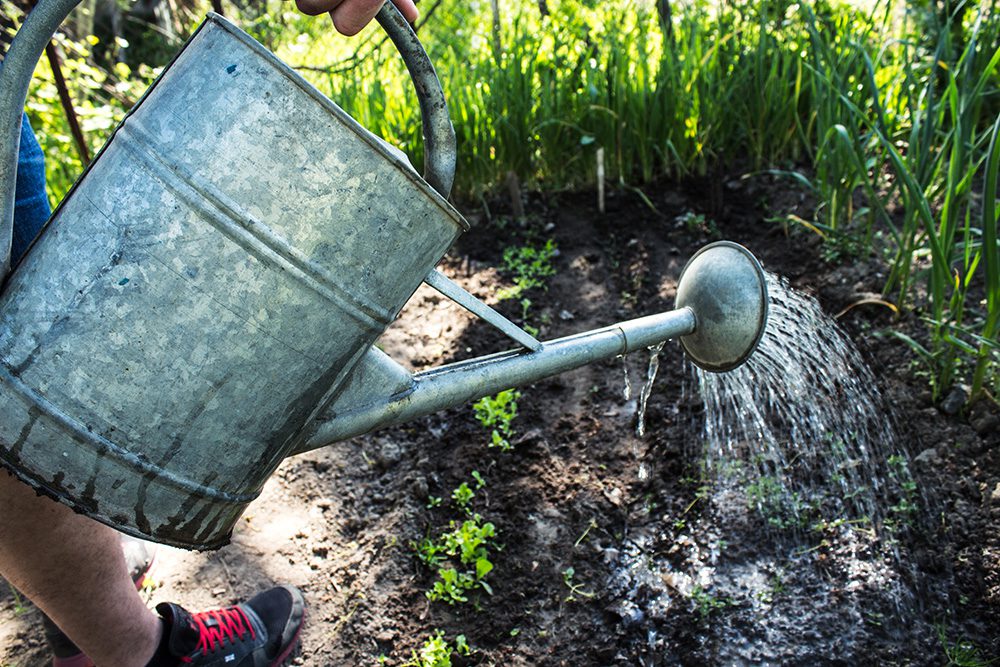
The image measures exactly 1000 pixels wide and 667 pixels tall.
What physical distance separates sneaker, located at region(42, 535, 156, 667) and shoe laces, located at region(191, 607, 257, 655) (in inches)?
6.2

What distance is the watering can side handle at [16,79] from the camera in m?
0.81

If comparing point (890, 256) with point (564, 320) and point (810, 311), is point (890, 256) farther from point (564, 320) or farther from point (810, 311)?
point (564, 320)

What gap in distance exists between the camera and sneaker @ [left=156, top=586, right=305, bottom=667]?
1.46 metres

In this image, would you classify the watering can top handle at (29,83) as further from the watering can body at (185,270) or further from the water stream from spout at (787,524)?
the water stream from spout at (787,524)

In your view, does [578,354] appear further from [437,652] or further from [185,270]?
[437,652]

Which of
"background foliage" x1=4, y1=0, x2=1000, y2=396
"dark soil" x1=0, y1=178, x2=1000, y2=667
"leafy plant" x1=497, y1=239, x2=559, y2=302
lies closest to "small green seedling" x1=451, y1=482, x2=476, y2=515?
"dark soil" x1=0, y1=178, x2=1000, y2=667

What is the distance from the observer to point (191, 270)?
0.82 m

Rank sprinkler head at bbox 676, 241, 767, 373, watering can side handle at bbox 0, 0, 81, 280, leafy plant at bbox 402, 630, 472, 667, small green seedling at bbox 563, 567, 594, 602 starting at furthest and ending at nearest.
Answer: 1. small green seedling at bbox 563, 567, 594, 602
2. leafy plant at bbox 402, 630, 472, 667
3. sprinkler head at bbox 676, 241, 767, 373
4. watering can side handle at bbox 0, 0, 81, 280

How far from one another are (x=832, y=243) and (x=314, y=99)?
2126 millimetres

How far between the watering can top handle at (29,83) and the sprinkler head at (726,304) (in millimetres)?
693

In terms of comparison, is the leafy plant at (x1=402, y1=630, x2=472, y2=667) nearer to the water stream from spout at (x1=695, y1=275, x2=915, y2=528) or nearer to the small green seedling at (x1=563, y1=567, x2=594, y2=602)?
the small green seedling at (x1=563, y1=567, x2=594, y2=602)

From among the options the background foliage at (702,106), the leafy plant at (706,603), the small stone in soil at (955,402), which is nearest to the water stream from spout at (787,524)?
the leafy plant at (706,603)

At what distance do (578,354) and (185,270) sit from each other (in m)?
0.60

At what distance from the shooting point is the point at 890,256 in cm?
245
